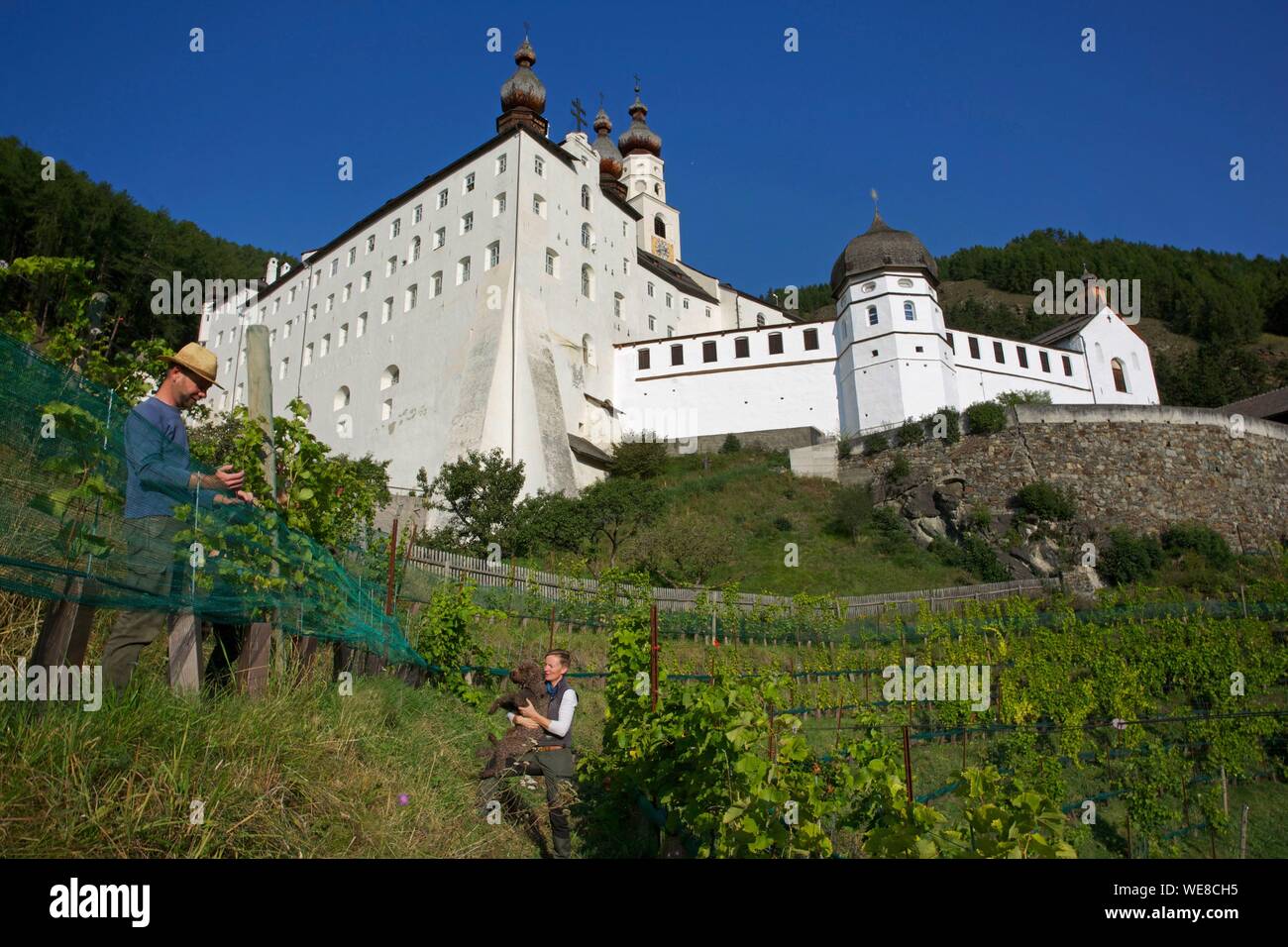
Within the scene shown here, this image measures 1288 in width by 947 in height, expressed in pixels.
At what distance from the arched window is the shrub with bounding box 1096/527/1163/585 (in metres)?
22.7

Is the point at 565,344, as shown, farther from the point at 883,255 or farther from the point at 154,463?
the point at 154,463

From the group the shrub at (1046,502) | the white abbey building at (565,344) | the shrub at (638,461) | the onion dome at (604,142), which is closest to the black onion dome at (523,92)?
the white abbey building at (565,344)

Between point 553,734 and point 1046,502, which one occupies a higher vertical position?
point 1046,502

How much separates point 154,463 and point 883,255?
138ft

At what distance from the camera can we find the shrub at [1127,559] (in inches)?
1102

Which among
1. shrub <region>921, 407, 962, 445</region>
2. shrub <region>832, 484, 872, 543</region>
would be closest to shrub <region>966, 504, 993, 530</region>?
shrub <region>832, 484, 872, 543</region>

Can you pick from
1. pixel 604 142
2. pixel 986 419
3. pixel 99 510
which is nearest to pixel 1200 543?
pixel 986 419

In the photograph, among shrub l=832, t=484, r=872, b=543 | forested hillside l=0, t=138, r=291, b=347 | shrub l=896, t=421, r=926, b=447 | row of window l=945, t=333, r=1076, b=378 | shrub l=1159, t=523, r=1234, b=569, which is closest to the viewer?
shrub l=1159, t=523, r=1234, b=569

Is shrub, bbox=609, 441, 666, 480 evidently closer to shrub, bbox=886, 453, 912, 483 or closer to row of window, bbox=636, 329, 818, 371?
row of window, bbox=636, 329, 818, 371

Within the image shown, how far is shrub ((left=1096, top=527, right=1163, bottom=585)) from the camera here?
27984 mm

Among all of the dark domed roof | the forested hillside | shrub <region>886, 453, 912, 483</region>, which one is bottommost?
shrub <region>886, 453, 912, 483</region>

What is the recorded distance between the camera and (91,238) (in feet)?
146

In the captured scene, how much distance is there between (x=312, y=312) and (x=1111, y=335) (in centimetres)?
5013

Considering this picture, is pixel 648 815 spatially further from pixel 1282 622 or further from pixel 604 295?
pixel 604 295
